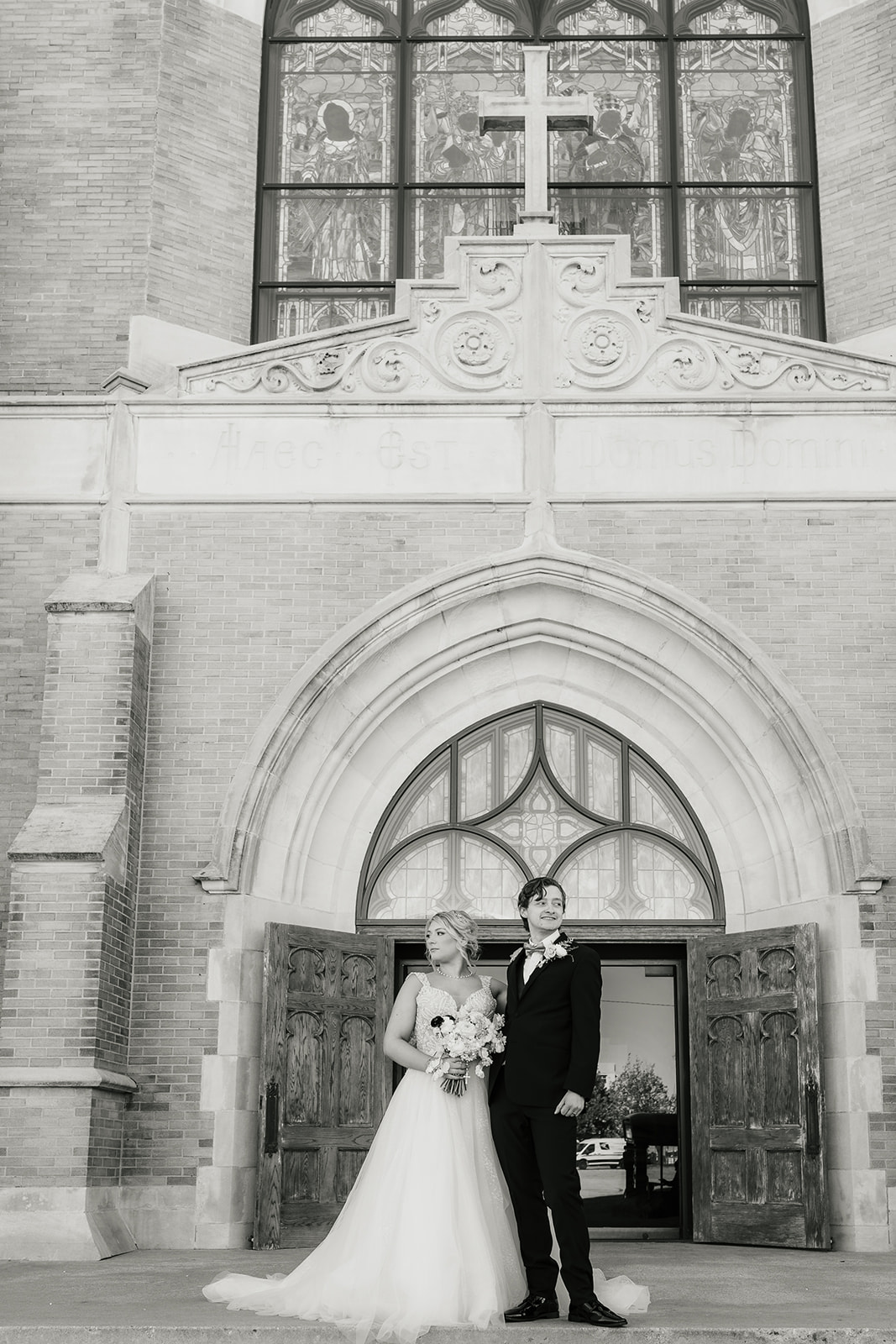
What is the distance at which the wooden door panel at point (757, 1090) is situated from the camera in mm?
10266

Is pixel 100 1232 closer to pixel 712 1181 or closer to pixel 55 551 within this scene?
pixel 712 1181

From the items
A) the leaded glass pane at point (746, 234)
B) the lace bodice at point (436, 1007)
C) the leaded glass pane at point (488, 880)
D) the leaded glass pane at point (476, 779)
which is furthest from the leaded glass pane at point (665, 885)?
the leaded glass pane at point (746, 234)

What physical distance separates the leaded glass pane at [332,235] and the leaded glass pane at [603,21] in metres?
2.57

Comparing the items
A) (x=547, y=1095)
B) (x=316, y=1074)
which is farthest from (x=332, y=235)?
(x=547, y=1095)

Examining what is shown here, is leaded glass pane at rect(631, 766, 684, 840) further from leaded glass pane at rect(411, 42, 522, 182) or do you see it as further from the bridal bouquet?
leaded glass pane at rect(411, 42, 522, 182)

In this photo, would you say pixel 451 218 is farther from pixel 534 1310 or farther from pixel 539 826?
→ pixel 534 1310

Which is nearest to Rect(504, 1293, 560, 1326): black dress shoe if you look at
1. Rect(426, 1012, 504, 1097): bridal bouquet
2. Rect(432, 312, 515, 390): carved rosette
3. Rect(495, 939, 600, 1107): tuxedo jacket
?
Rect(495, 939, 600, 1107): tuxedo jacket

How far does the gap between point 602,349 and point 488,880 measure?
13.4ft

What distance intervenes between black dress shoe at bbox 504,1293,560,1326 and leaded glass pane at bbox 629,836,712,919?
5.04m

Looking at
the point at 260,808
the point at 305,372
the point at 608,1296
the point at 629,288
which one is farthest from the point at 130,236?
the point at 608,1296

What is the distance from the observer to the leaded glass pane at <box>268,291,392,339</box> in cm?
1379

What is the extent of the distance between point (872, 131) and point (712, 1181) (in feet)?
29.0

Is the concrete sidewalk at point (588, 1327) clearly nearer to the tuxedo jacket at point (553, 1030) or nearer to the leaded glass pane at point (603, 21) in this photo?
the tuxedo jacket at point (553, 1030)

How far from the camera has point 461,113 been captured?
14328mm
